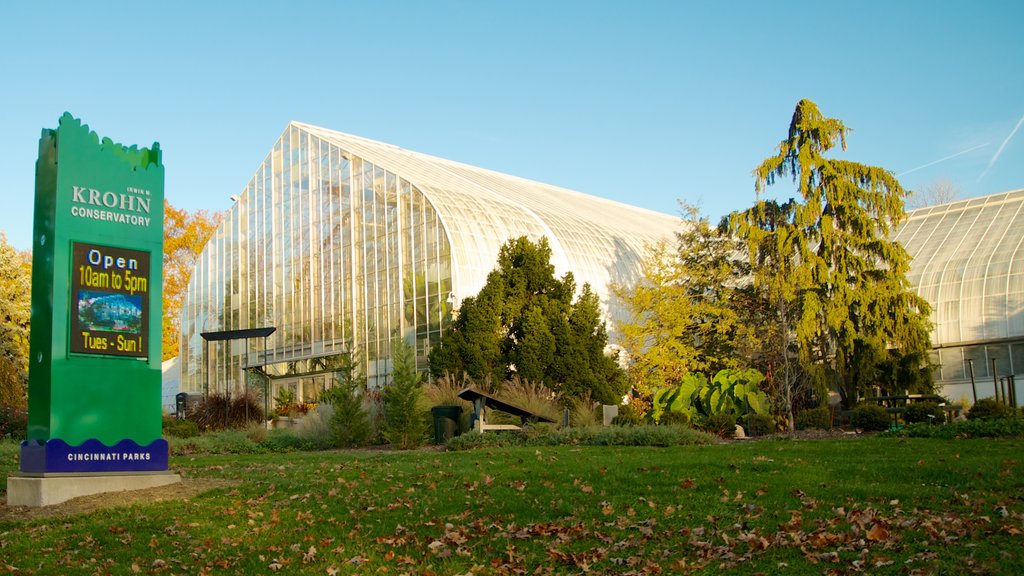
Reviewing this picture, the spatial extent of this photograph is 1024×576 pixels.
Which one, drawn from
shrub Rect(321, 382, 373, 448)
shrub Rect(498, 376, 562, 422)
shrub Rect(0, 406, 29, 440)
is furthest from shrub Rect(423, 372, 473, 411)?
shrub Rect(0, 406, 29, 440)

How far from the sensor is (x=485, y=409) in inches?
916

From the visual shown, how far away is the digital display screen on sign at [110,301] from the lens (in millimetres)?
14273

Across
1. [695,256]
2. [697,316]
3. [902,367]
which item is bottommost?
[902,367]

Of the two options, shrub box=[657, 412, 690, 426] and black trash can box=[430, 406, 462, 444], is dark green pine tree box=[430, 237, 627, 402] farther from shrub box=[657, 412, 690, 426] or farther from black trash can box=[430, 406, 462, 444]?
black trash can box=[430, 406, 462, 444]

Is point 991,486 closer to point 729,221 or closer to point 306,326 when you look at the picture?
point 729,221

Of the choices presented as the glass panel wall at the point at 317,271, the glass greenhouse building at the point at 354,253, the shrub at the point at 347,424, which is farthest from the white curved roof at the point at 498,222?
the shrub at the point at 347,424

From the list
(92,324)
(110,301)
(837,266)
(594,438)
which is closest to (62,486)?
(92,324)

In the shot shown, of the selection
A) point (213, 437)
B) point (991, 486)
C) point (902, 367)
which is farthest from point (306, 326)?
point (991, 486)

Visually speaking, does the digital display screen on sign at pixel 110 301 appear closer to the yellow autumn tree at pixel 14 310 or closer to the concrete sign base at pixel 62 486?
the concrete sign base at pixel 62 486

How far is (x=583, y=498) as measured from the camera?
11.7 m

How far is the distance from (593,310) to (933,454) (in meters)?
15.7

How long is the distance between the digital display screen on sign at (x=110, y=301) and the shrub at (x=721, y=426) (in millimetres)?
12937

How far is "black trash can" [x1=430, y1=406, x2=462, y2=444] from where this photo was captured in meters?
22.4

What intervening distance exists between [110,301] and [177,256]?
43630 mm
